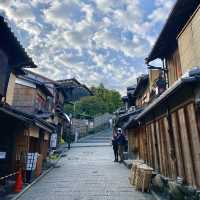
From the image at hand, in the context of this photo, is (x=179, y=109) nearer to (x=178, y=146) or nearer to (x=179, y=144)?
(x=179, y=144)

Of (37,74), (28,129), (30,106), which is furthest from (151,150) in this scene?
(37,74)

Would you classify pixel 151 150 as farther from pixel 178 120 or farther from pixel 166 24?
pixel 166 24

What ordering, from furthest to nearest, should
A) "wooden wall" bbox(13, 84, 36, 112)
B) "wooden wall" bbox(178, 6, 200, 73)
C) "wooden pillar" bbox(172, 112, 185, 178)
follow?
"wooden wall" bbox(13, 84, 36, 112), "wooden wall" bbox(178, 6, 200, 73), "wooden pillar" bbox(172, 112, 185, 178)

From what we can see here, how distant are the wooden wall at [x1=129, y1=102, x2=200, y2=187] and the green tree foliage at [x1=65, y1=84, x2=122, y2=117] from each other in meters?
38.6

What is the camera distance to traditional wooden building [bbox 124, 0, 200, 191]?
6770 mm

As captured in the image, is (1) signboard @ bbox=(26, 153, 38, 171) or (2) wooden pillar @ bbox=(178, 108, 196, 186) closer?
(2) wooden pillar @ bbox=(178, 108, 196, 186)

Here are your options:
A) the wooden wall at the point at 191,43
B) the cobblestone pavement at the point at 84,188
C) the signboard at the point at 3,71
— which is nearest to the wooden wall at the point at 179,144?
the cobblestone pavement at the point at 84,188

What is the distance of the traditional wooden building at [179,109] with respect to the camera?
6.77 meters

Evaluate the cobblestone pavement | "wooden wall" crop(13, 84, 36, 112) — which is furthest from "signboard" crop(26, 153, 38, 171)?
"wooden wall" crop(13, 84, 36, 112)

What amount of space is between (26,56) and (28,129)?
163 inches

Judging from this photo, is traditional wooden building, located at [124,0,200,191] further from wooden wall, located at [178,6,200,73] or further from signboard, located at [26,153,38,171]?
signboard, located at [26,153,38,171]

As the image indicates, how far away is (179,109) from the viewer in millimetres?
7887

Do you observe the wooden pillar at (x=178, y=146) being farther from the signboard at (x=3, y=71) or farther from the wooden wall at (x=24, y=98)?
the wooden wall at (x=24, y=98)

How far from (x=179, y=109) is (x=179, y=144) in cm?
118
